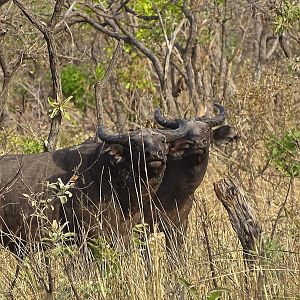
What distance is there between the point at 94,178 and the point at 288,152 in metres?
1.62

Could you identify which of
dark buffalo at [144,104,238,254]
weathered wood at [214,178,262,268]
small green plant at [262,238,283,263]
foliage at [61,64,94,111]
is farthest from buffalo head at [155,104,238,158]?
foliage at [61,64,94,111]

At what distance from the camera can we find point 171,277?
577cm

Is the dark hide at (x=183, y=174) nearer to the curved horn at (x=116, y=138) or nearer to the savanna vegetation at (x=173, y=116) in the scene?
the savanna vegetation at (x=173, y=116)

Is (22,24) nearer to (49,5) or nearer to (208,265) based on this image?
(49,5)

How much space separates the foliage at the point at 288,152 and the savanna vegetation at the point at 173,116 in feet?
0.06

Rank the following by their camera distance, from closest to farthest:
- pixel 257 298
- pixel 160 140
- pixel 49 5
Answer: pixel 257 298 → pixel 160 140 → pixel 49 5

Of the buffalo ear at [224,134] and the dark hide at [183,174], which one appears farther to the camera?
the buffalo ear at [224,134]

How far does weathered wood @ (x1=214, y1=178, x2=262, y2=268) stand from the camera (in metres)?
5.56

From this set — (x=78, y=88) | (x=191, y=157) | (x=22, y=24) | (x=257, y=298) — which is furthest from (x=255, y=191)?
(x=78, y=88)

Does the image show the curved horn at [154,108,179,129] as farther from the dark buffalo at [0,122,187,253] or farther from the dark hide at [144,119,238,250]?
the dark buffalo at [0,122,187,253]

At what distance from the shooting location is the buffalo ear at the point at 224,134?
884 cm

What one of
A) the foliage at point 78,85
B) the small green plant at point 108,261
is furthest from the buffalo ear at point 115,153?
the foliage at point 78,85

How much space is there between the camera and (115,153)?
7758 mm

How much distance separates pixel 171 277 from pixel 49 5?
19.7ft
